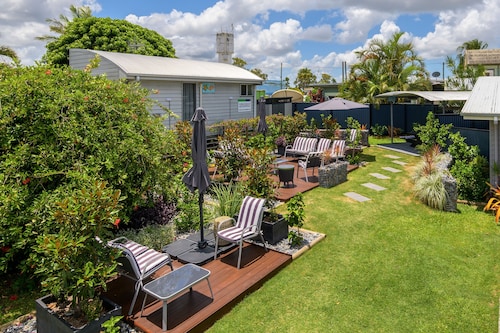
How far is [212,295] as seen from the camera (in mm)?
4641

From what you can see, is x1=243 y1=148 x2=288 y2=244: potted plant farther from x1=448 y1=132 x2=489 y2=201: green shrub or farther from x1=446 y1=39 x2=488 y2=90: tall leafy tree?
x1=446 y1=39 x2=488 y2=90: tall leafy tree

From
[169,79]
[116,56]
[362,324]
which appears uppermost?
[116,56]

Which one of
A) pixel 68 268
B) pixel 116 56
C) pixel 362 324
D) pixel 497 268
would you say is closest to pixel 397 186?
pixel 497 268

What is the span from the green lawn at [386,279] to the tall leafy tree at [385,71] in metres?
14.8

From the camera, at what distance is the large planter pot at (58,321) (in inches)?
142

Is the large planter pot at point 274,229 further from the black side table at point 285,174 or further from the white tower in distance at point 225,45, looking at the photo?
the white tower in distance at point 225,45

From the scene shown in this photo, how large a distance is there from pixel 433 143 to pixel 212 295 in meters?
10.6

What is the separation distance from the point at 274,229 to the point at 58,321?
3624 mm

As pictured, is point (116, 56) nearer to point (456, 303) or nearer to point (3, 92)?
point (3, 92)

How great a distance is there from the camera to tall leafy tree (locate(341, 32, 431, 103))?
70.2 ft

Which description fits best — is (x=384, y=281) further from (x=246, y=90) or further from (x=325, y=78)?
(x=325, y=78)

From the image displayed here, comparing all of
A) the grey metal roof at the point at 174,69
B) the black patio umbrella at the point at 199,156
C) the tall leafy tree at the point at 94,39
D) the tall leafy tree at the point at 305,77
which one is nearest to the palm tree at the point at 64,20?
the tall leafy tree at the point at 94,39

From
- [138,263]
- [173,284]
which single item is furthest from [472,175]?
[138,263]

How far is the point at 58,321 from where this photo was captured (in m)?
3.66
